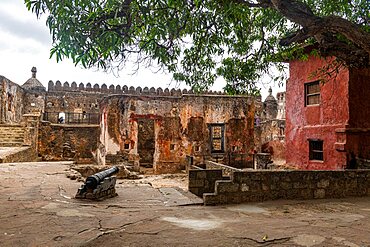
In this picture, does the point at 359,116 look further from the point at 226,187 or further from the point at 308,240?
the point at 308,240

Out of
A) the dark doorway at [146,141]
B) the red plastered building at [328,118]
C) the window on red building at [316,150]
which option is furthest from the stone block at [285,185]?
the dark doorway at [146,141]

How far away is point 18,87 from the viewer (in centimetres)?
2341

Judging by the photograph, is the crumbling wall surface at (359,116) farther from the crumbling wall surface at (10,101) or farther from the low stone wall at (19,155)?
the crumbling wall surface at (10,101)

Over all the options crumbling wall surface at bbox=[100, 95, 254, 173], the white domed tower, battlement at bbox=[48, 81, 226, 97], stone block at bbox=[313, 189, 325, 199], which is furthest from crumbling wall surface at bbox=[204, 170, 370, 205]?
the white domed tower

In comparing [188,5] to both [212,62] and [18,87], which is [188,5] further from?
[18,87]

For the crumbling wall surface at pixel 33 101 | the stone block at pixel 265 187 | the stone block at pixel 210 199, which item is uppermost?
the crumbling wall surface at pixel 33 101

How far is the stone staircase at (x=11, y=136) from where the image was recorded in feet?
54.2

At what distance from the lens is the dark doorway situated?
73.0ft

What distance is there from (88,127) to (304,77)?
14043 mm

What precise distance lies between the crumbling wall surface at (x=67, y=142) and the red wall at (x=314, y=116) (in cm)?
1256

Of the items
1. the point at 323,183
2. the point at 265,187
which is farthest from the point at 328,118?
the point at 265,187

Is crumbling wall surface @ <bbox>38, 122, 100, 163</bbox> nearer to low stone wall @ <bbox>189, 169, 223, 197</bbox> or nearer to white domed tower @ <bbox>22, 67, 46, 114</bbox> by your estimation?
white domed tower @ <bbox>22, 67, 46, 114</bbox>

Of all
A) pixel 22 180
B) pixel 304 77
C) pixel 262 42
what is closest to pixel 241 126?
pixel 304 77

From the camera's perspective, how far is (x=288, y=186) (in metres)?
7.20
